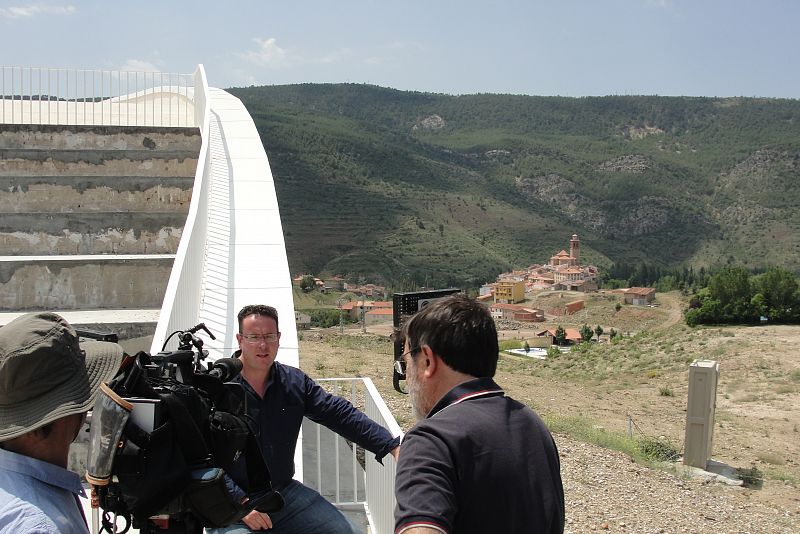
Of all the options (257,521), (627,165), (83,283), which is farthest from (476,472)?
(627,165)

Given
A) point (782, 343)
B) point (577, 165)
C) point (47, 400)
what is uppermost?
point (577, 165)

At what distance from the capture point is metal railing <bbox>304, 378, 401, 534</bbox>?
124 inches

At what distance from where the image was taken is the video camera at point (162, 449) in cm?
162

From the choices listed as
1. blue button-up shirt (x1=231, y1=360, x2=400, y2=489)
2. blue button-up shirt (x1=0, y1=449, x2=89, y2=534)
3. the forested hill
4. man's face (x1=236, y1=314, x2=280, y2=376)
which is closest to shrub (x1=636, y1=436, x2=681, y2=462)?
blue button-up shirt (x1=231, y1=360, x2=400, y2=489)

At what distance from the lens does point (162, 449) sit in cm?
169

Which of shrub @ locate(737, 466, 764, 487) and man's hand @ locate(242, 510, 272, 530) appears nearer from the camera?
man's hand @ locate(242, 510, 272, 530)

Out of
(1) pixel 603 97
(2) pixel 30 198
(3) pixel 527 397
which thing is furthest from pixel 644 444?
(1) pixel 603 97

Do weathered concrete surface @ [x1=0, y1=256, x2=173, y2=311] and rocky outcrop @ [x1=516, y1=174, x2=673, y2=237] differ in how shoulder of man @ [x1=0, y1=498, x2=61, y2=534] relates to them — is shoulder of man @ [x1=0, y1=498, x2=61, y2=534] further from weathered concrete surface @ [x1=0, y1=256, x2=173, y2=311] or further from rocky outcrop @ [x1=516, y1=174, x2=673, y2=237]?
rocky outcrop @ [x1=516, y1=174, x2=673, y2=237]

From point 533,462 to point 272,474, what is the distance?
1.36 meters

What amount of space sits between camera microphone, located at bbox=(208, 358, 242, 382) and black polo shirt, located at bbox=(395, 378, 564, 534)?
781 mm

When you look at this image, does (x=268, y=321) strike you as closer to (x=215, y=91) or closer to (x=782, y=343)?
(x=215, y=91)

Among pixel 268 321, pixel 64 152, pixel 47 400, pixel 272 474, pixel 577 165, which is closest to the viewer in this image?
pixel 47 400

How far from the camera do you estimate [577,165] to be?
122375 millimetres

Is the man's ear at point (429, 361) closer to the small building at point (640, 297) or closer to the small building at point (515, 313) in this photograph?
the small building at point (640, 297)
